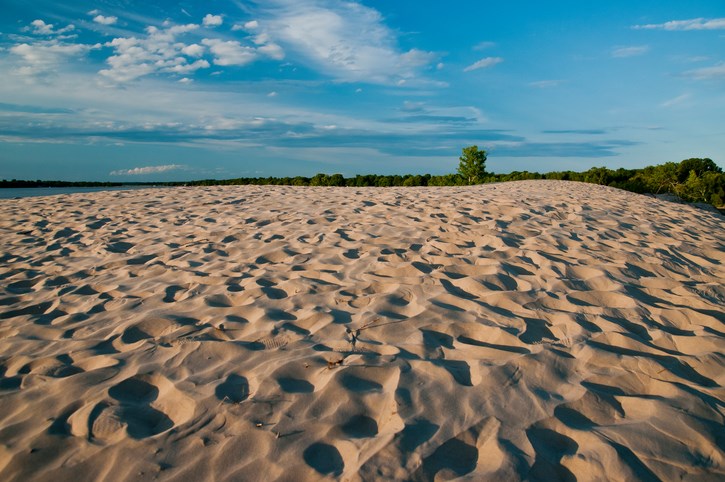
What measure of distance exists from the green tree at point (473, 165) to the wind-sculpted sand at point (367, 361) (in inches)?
946

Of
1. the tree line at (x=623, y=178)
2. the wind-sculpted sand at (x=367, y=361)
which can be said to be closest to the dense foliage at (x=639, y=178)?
the tree line at (x=623, y=178)

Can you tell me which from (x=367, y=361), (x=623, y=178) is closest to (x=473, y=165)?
(x=623, y=178)

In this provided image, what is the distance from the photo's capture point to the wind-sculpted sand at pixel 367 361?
6.06ft

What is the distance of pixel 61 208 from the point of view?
9.77 m

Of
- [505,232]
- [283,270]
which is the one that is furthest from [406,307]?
[505,232]

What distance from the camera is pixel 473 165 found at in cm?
2897

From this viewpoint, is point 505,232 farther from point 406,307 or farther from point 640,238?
point 406,307

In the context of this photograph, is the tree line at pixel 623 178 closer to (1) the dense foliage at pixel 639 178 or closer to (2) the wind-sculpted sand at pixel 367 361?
(1) the dense foliage at pixel 639 178

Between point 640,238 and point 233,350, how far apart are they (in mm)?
5680

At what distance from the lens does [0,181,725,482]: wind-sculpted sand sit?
1847mm

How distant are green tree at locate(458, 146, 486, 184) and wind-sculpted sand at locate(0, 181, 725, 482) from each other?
2403 centimetres

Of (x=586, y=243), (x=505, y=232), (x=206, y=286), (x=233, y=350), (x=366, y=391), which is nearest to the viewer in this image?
(x=366, y=391)

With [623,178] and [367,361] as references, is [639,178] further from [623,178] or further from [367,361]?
[367,361]

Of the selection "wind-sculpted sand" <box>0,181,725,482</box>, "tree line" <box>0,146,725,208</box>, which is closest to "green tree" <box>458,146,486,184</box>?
"tree line" <box>0,146,725,208</box>
